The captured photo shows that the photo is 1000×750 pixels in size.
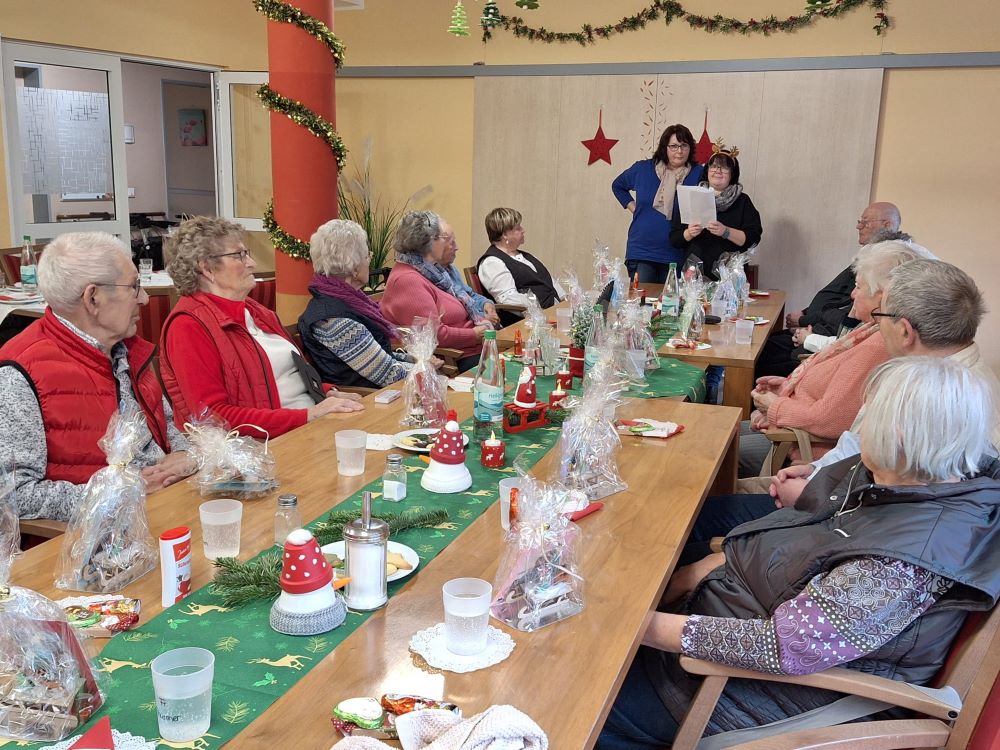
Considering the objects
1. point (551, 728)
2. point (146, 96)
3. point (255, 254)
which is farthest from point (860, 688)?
point (146, 96)

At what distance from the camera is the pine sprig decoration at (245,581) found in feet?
5.15

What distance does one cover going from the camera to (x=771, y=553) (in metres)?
1.85

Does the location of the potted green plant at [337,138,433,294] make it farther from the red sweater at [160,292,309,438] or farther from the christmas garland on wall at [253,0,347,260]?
the red sweater at [160,292,309,438]

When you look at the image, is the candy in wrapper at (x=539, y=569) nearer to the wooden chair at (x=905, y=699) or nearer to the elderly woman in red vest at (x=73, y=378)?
the wooden chair at (x=905, y=699)

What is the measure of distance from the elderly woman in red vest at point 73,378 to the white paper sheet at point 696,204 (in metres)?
4.29

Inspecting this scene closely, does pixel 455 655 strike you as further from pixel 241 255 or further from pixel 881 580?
pixel 241 255

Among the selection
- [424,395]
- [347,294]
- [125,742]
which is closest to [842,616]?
[125,742]

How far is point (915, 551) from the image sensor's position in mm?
1523

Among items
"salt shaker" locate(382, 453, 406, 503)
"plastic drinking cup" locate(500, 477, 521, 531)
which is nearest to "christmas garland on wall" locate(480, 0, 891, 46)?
"salt shaker" locate(382, 453, 406, 503)

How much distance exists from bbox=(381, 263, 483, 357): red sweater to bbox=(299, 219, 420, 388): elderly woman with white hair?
0.72 metres

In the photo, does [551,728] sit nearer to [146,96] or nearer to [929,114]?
[929,114]

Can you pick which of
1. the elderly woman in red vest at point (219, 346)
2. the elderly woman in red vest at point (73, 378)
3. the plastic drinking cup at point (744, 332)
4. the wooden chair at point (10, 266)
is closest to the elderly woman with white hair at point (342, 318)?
the elderly woman in red vest at point (219, 346)

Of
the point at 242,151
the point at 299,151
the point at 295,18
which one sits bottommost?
the point at 299,151

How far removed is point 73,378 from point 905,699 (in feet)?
6.79
